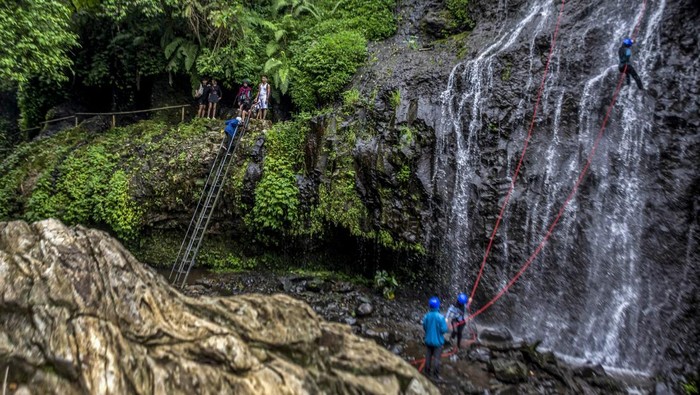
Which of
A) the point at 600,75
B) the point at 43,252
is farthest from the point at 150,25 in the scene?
the point at 600,75

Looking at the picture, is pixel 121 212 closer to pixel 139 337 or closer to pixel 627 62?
pixel 139 337

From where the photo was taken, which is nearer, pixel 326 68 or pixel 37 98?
pixel 326 68

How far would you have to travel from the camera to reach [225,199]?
11750 millimetres

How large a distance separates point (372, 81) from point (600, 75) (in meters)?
6.66

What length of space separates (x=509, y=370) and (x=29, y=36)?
15.1 m

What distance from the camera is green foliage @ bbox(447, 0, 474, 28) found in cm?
1375

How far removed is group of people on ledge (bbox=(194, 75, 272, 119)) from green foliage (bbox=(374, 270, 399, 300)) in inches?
291

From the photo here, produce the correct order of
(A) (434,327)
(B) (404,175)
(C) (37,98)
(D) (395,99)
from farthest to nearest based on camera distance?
1. (C) (37,98)
2. (D) (395,99)
3. (B) (404,175)
4. (A) (434,327)

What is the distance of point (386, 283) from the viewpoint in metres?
10.3

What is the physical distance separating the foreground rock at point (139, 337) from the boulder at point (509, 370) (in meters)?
3.24

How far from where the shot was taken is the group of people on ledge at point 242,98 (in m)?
13.2

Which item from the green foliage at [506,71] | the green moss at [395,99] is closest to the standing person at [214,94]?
the green moss at [395,99]

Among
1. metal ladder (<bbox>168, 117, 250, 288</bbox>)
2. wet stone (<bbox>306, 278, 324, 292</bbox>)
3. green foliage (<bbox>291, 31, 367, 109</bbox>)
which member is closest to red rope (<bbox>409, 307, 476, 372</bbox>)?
wet stone (<bbox>306, 278, 324, 292</bbox>)

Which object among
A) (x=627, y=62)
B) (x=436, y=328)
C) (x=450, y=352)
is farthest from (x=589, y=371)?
(x=627, y=62)
